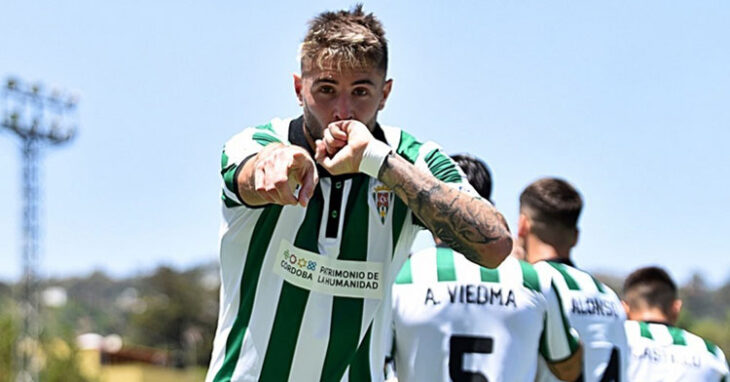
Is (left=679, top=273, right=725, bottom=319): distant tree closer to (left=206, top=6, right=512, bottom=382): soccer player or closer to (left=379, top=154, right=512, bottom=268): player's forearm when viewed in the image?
(left=206, top=6, right=512, bottom=382): soccer player

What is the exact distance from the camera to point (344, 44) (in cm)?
Answer: 369

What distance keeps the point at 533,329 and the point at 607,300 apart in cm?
87

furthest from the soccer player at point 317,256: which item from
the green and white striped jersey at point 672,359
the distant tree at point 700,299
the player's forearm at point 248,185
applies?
the distant tree at point 700,299

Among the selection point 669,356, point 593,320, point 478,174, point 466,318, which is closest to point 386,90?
point 478,174

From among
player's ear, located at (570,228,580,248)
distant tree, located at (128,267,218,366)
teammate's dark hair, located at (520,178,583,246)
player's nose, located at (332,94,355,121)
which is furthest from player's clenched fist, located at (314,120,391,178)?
distant tree, located at (128,267,218,366)

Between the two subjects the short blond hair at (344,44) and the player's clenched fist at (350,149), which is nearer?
the player's clenched fist at (350,149)

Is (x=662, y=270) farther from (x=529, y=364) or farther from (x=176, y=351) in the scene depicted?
(x=176, y=351)

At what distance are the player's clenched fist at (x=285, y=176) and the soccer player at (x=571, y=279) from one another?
2.86 m

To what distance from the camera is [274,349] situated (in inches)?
156

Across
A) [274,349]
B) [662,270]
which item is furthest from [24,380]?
[274,349]

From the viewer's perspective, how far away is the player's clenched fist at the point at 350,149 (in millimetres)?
3453

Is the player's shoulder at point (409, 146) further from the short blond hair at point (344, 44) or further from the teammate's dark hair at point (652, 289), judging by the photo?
the teammate's dark hair at point (652, 289)

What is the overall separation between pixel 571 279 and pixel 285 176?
327 centimetres

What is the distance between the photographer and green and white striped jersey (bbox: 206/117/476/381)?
3.94 m
